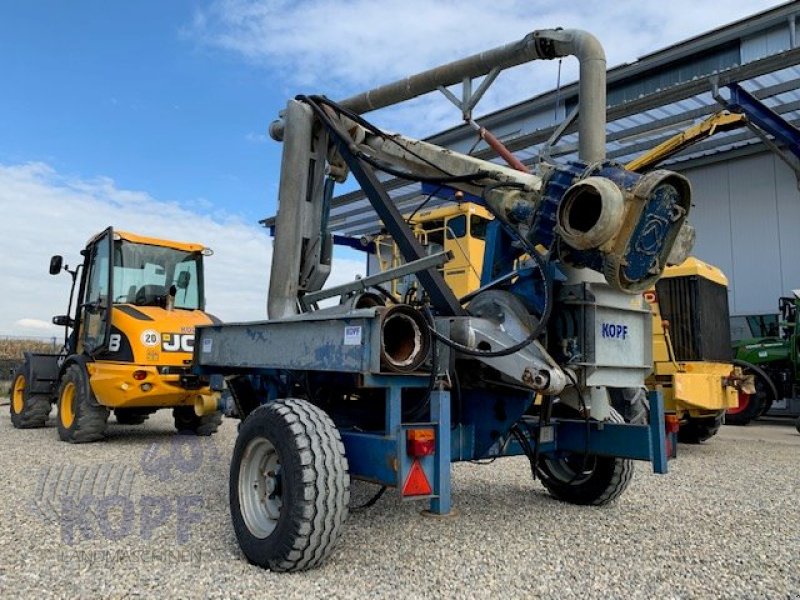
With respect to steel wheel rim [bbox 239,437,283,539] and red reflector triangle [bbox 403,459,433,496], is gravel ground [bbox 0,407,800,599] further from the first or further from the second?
red reflector triangle [bbox 403,459,433,496]

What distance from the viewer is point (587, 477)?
5.14 m

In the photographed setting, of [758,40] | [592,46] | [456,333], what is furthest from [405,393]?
[758,40]

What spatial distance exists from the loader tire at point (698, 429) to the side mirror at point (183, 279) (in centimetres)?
696

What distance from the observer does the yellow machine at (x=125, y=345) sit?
804 cm

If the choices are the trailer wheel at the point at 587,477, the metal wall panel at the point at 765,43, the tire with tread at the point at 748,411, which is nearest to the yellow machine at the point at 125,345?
the trailer wheel at the point at 587,477

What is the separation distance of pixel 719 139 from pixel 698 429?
947 cm

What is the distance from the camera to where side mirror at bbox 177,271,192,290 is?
9.34 meters

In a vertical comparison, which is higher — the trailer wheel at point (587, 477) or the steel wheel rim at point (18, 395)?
the steel wheel rim at point (18, 395)

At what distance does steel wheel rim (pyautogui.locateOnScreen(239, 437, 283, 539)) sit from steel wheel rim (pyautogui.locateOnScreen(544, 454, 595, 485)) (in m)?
2.33

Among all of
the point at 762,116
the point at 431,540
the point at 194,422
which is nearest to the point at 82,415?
the point at 194,422

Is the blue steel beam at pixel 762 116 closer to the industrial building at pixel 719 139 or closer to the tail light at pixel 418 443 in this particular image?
the industrial building at pixel 719 139

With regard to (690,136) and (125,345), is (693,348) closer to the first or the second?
(690,136)

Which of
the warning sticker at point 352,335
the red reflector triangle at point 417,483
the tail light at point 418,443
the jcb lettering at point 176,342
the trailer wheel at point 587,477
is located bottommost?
the trailer wheel at point 587,477

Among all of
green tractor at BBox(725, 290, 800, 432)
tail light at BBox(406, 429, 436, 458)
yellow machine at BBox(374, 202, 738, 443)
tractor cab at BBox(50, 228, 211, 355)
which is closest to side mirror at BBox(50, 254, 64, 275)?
tractor cab at BBox(50, 228, 211, 355)
